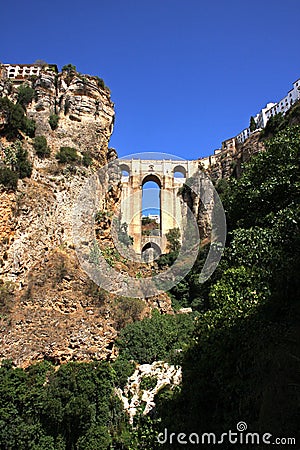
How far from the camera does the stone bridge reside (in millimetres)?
39406

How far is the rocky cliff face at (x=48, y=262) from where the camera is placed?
1359cm

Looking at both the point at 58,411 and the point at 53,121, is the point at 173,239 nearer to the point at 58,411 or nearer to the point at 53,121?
the point at 53,121

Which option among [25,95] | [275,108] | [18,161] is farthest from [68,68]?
[275,108]

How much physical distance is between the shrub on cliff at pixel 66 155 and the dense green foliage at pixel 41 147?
1.97 ft

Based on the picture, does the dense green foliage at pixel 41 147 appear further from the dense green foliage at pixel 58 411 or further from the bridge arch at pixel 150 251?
the bridge arch at pixel 150 251

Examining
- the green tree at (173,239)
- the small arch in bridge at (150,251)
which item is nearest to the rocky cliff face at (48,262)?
the green tree at (173,239)

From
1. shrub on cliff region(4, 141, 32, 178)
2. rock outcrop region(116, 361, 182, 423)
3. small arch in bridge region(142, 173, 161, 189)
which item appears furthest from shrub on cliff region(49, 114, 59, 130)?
small arch in bridge region(142, 173, 161, 189)

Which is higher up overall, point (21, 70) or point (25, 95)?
point (21, 70)

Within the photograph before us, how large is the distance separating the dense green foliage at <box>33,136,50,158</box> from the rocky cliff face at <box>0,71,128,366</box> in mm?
296

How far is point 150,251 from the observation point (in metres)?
38.2

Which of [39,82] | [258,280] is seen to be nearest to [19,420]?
[258,280]

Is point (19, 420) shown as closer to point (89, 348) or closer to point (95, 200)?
point (89, 348)

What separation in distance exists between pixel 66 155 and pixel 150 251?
805 inches

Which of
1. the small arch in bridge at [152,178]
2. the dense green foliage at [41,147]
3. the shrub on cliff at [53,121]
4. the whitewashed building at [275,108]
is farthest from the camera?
the small arch in bridge at [152,178]
